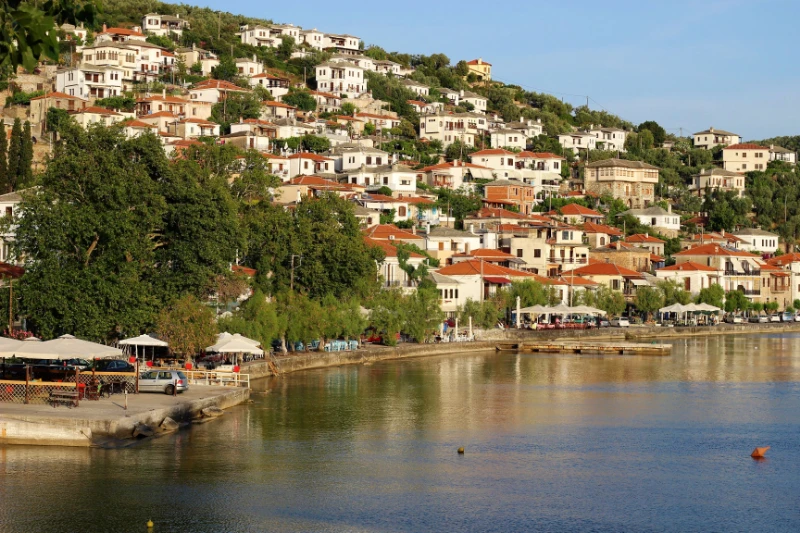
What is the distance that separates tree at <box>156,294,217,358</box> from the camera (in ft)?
150

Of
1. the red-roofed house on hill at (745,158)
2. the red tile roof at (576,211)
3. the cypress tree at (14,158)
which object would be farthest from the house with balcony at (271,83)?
the red-roofed house on hill at (745,158)

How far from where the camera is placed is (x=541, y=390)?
51.8 meters

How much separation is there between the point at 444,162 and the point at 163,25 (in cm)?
4606

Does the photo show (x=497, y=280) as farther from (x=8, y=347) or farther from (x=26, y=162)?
(x=8, y=347)

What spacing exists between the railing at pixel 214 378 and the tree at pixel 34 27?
33775 mm

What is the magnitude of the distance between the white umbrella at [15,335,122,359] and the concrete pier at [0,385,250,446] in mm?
1501

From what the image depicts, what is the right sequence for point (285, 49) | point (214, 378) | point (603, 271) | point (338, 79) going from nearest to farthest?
point (214, 378) < point (603, 271) < point (338, 79) < point (285, 49)

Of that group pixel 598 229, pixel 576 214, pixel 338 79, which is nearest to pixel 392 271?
pixel 598 229

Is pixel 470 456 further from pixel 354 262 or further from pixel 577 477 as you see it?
pixel 354 262

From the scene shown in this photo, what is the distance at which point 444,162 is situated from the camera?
124 metres

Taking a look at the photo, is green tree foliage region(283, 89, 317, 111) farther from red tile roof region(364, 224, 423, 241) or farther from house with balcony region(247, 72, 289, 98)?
red tile roof region(364, 224, 423, 241)

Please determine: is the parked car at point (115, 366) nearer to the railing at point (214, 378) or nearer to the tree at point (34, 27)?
the railing at point (214, 378)

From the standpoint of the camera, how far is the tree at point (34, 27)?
981 centimetres

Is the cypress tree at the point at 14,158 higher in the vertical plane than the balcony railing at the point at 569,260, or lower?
higher
